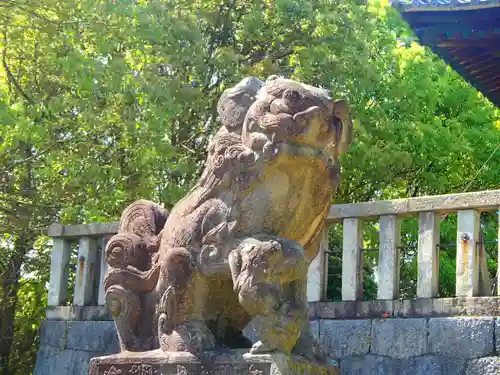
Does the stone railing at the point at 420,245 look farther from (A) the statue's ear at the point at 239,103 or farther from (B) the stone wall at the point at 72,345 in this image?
(A) the statue's ear at the point at 239,103

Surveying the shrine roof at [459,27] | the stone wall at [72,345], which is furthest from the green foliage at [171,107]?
the shrine roof at [459,27]

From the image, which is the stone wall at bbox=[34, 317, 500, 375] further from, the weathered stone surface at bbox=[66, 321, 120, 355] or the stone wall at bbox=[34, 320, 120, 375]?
the stone wall at bbox=[34, 320, 120, 375]

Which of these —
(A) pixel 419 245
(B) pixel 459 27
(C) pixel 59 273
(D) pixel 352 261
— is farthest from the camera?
(C) pixel 59 273

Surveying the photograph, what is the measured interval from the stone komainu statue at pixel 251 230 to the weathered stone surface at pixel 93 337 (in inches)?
130

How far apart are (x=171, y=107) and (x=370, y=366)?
458cm

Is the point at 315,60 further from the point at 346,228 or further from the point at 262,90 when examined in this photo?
the point at 262,90

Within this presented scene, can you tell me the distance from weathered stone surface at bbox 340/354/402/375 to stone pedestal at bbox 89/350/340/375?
2.04 meters

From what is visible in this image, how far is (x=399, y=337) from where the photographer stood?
Result: 21.3 feet

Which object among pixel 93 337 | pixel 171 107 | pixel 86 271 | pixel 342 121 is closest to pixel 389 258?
pixel 342 121

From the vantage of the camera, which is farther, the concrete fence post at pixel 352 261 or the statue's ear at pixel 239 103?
the concrete fence post at pixel 352 261

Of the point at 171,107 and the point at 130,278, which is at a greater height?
the point at 171,107

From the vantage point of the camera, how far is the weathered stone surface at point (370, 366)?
6.47 meters

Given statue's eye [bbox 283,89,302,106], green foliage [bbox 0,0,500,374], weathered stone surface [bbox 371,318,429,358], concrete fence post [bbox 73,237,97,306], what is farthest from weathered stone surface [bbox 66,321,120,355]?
statue's eye [bbox 283,89,302,106]

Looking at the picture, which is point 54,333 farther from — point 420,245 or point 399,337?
point 420,245
